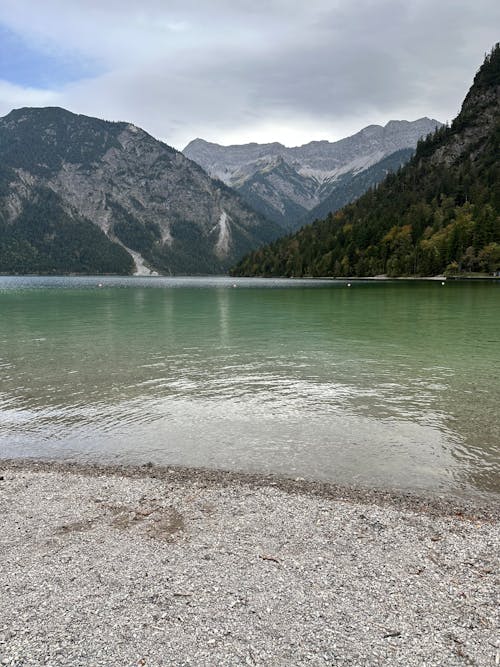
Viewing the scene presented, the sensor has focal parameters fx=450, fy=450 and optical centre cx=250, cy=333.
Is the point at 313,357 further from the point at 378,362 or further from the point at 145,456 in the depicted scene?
the point at 145,456

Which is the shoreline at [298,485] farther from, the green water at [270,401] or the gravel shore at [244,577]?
the green water at [270,401]

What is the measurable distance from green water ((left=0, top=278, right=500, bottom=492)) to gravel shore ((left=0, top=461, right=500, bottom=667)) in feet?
9.59

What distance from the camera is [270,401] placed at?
2331 centimetres

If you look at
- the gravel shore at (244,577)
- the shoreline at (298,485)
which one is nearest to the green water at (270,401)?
the shoreline at (298,485)

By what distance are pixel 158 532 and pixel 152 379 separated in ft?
60.9

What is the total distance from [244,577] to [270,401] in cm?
1496

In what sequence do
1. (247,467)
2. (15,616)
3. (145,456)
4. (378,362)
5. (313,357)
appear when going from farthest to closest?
(313,357) → (378,362) → (145,456) → (247,467) → (15,616)

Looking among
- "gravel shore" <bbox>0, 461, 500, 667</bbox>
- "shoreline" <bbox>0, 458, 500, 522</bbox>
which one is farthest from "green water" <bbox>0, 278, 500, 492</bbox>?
"gravel shore" <bbox>0, 461, 500, 667</bbox>

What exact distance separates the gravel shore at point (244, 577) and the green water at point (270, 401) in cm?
292

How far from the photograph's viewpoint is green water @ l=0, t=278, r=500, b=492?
15805 millimetres

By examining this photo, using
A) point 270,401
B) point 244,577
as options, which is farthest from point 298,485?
point 270,401

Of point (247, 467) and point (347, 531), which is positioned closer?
point (347, 531)

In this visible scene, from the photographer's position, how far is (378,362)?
3347 cm

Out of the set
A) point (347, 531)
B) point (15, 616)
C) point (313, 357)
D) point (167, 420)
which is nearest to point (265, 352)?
point (313, 357)
